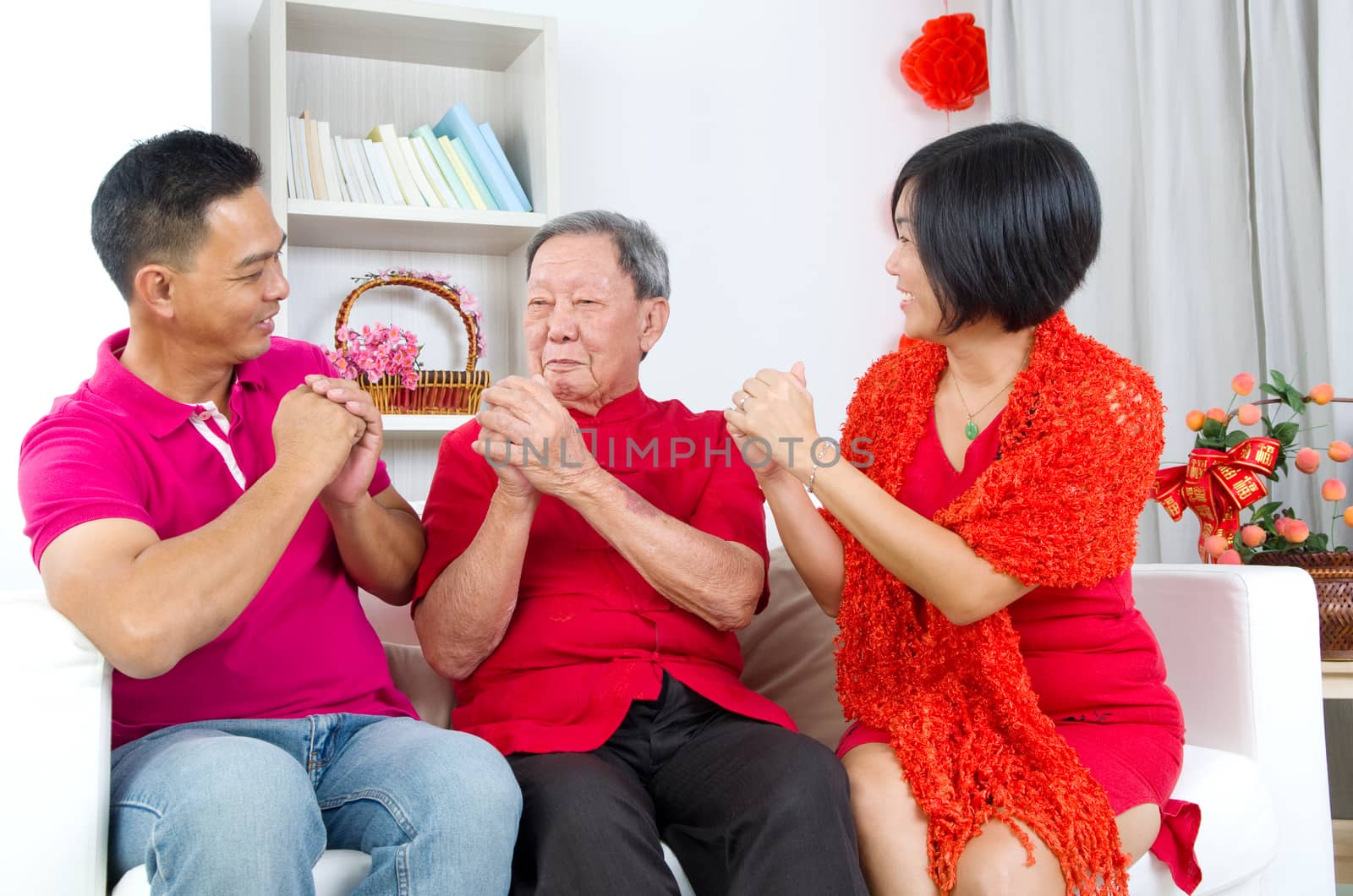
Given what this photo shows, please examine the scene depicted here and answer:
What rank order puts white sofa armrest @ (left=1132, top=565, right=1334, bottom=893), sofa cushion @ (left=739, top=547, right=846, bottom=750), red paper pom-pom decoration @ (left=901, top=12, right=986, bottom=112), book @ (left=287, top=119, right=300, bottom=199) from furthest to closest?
1. red paper pom-pom decoration @ (left=901, top=12, right=986, bottom=112)
2. book @ (left=287, top=119, right=300, bottom=199)
3. sofa cushion @ (left=739, top=547, right=846, bottom=750)
4. white sofa armrest @ (left=1132, top=565, right=1334, bottom=893)

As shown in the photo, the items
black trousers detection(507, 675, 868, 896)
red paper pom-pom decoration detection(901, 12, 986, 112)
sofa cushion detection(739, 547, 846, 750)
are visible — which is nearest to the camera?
black trousers detection(507, 675, 868, 896)

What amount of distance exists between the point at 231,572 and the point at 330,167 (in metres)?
1.78

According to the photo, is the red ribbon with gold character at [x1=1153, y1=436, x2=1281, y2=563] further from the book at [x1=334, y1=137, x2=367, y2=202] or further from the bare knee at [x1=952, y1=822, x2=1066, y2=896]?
the book at [x1=334, y1=137, x2=367, y2=202]

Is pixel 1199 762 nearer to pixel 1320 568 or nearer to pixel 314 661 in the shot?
pixel 1320 568

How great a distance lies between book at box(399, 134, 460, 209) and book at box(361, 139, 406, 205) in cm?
7

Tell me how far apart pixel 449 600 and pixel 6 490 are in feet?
3.68

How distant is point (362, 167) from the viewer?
9.41 ft

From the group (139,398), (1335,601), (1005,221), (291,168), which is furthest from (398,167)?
(1335,601)

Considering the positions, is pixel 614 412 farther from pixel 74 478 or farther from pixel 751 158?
pixel 751 158

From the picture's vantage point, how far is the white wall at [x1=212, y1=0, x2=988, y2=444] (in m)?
3.38

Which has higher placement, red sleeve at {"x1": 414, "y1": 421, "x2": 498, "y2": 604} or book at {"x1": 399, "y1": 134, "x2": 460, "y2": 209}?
book at {"x1": 399, "y1": 134, "x2": 460, "y2": 209}

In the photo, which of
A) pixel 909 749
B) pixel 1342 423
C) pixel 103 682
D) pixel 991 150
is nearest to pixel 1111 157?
pixel 1342 423

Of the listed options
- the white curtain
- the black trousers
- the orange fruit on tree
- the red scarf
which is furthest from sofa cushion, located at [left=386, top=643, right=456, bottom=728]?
the white curtain

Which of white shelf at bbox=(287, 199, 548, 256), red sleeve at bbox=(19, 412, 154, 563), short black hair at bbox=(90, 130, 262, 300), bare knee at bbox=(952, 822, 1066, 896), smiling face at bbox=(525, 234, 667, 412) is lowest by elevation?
bare knee at bbox=(952, 822, 1066, 896)
